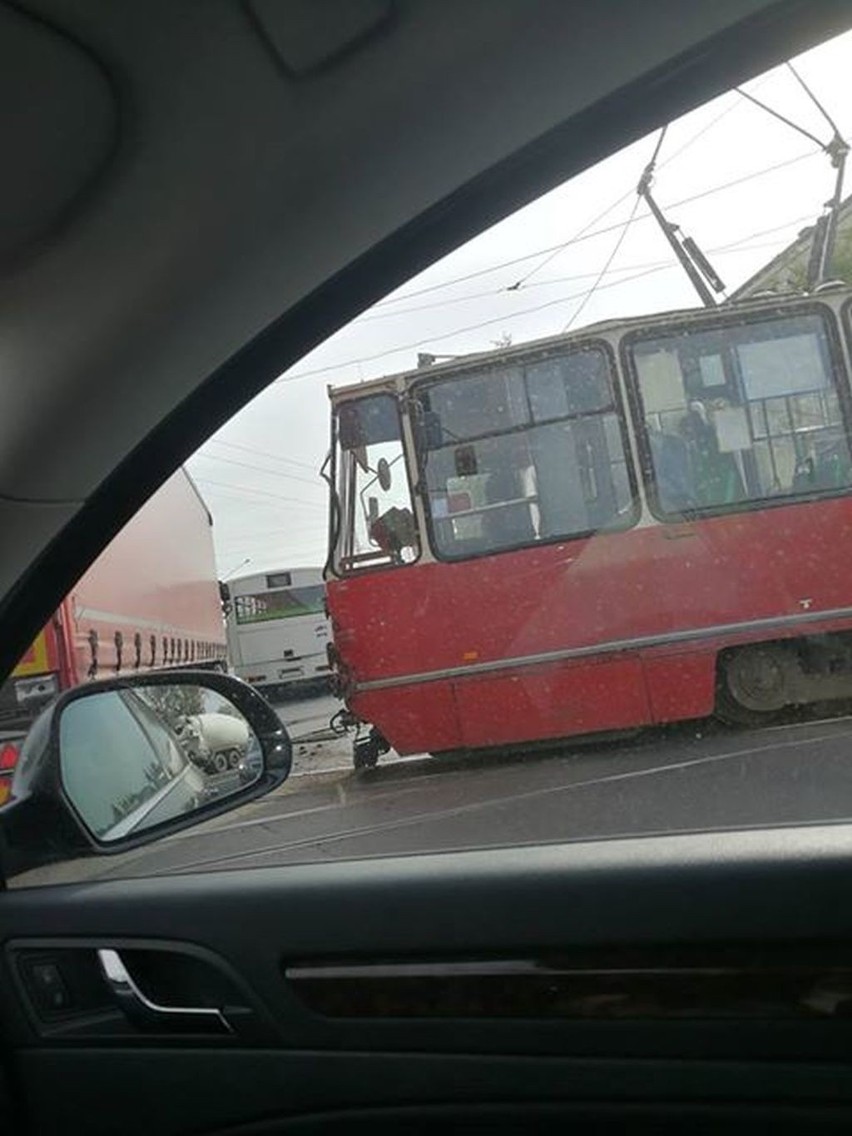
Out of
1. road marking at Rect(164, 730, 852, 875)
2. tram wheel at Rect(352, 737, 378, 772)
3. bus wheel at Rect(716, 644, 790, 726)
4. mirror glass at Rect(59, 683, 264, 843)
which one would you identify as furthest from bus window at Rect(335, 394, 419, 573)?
mirror glass at Rect(59, 683, 264, 843)

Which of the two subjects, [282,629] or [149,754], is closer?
[149,754]

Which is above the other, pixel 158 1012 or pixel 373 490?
pixel 373 490

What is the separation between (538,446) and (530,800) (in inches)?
107

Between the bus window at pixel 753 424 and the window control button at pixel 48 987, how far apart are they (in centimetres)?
405

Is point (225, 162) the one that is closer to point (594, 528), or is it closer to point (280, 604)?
point (594, 528)

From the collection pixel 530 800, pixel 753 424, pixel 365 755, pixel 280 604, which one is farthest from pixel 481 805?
pixel 280 604

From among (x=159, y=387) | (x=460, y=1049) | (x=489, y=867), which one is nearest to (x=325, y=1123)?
(x=460, y=1049)

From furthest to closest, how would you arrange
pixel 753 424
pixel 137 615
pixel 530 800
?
pixel 137 615 → pixel 753 424 → pixel 530 800

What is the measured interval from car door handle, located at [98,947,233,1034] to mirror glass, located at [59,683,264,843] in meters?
0.29

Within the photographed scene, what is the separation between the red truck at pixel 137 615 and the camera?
294 centimetres

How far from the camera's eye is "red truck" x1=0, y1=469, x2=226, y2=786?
9.63 feet

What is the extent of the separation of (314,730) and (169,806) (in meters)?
2.25

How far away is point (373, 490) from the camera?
575 cm

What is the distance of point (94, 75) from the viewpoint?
1.85 m
